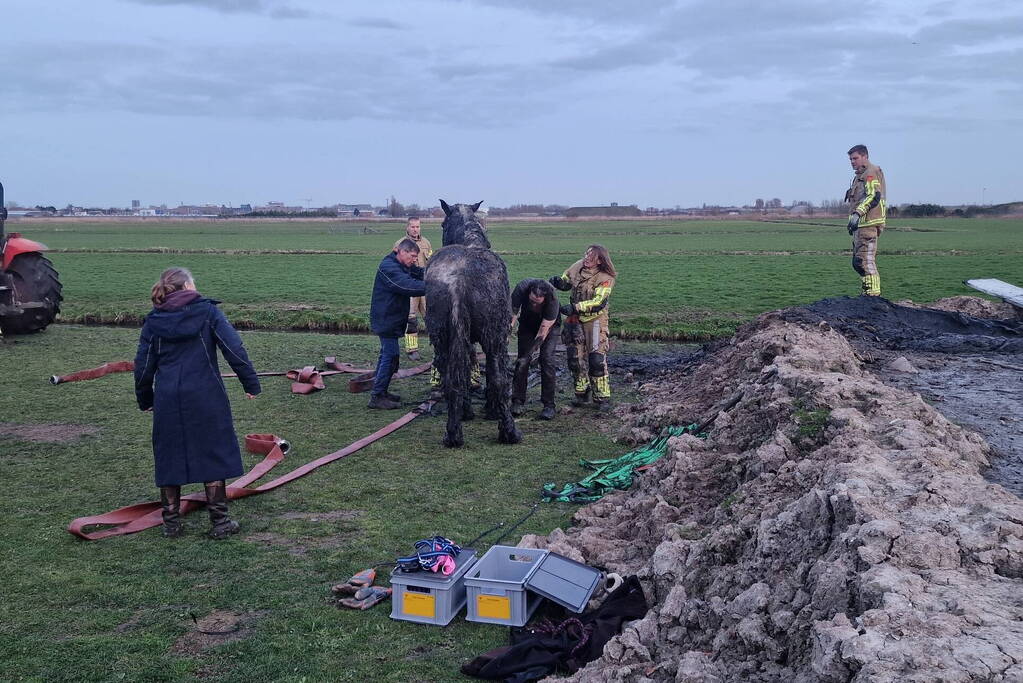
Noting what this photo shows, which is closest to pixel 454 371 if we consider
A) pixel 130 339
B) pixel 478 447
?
pixel 478 447

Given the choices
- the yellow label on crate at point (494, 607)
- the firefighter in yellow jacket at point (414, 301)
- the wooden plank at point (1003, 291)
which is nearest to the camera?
the yellow label on crate at point (494, 607)

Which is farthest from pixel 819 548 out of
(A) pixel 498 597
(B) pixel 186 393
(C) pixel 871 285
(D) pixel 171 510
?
(C) pixel 871 285

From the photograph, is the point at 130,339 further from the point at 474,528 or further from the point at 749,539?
the point at 749,539

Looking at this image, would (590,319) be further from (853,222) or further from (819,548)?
(853,222)

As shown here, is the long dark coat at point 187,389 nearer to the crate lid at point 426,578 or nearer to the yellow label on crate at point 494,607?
the crate lid at point 426,578

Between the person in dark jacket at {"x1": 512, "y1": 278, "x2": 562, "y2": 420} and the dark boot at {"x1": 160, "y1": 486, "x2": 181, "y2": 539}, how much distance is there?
463 cm

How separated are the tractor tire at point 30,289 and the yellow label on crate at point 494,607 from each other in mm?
14376

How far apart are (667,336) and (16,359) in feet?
40.1

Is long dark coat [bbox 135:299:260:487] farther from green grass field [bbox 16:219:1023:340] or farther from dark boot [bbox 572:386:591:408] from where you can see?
green grass field [bbox 16:219:1023:340]

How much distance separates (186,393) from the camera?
6.57 metres

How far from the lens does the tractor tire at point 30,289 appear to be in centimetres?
1623

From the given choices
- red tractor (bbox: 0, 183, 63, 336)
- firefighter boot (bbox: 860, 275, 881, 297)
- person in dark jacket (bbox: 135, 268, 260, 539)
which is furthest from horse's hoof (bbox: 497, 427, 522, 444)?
red tractor (bbox: 0, 183, 63, 336)

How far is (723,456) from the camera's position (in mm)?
6941

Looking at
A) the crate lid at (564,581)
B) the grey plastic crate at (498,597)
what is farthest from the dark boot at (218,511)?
the crate lid at (564,581)
